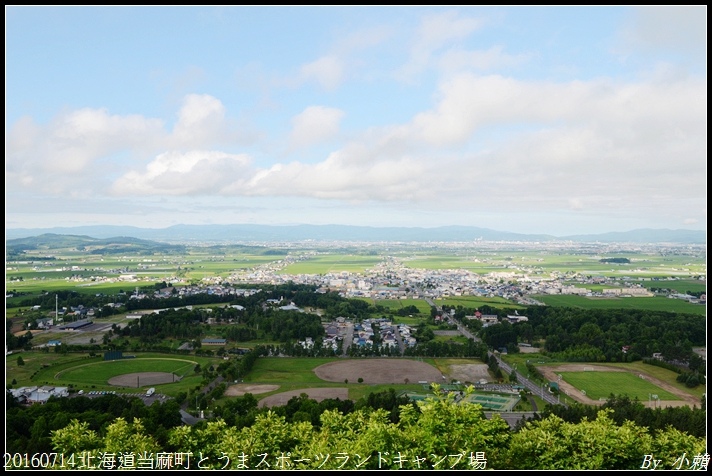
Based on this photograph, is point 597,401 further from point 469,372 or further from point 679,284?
point 679,284

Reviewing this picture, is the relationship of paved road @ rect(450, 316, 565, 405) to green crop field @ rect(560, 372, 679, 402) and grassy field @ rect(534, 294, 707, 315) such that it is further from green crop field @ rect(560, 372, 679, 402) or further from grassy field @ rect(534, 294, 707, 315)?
grassy field @ rect(534, 294, 707, 315)

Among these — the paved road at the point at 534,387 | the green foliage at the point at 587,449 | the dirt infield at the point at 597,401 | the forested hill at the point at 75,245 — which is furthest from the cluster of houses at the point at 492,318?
the forested hill at the point at 75,245

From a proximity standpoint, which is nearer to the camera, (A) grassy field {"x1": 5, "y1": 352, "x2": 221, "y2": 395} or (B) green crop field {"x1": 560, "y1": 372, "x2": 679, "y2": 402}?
(B) green crop field {"x1": 560, "y1": 372, "x2": 679, "y2": 402}

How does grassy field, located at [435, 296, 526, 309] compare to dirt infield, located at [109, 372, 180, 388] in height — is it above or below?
above

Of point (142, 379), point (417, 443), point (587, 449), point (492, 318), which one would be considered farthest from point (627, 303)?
point (417, 443)

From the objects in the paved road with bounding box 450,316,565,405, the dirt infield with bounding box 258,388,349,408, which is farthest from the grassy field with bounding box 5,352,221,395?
the paved road with bounding box 450,316,565,405

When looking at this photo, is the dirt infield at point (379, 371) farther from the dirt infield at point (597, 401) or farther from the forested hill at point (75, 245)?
the forested hill at point (75, 245)

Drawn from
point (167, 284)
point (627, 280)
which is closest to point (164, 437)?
point (167, 284)
